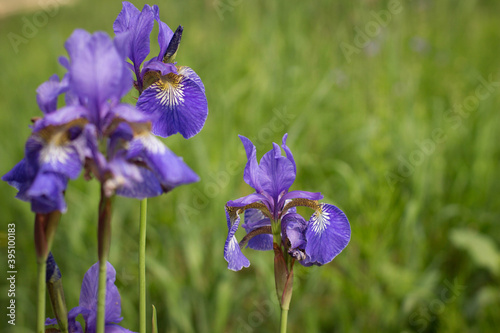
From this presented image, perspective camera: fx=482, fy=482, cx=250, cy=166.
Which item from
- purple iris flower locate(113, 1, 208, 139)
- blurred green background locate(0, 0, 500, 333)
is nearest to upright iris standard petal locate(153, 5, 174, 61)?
purple iris flower locate(113, 1, 208, 139)

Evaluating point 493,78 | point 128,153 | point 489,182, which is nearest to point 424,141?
point 489,182

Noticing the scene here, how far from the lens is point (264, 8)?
462cm

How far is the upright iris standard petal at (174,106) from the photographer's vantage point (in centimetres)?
101

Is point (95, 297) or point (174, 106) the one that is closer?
point (95, 297)

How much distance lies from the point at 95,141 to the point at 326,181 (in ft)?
8.20

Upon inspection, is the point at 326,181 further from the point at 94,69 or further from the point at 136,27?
the point at 94,69

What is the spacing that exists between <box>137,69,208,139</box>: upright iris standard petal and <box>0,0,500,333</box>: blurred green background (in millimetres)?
1508

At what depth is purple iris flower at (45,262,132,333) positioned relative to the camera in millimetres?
847

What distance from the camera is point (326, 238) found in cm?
93

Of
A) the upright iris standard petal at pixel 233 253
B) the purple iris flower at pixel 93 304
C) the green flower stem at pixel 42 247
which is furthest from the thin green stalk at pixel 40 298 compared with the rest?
the upright iris standard petal at pixel 233 253

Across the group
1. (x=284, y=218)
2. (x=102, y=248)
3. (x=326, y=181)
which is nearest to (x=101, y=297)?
(x=102, y=248)

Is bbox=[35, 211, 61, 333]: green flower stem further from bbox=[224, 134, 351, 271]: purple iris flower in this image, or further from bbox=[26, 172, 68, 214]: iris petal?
bbox=[224, 134, 351, 271]: purple iris flower

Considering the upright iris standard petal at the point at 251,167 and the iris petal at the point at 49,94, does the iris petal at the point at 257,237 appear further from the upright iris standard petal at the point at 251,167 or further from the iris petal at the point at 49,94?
the iris petal at the point at 49,94

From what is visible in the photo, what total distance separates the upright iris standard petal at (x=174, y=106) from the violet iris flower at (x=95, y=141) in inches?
10.7
